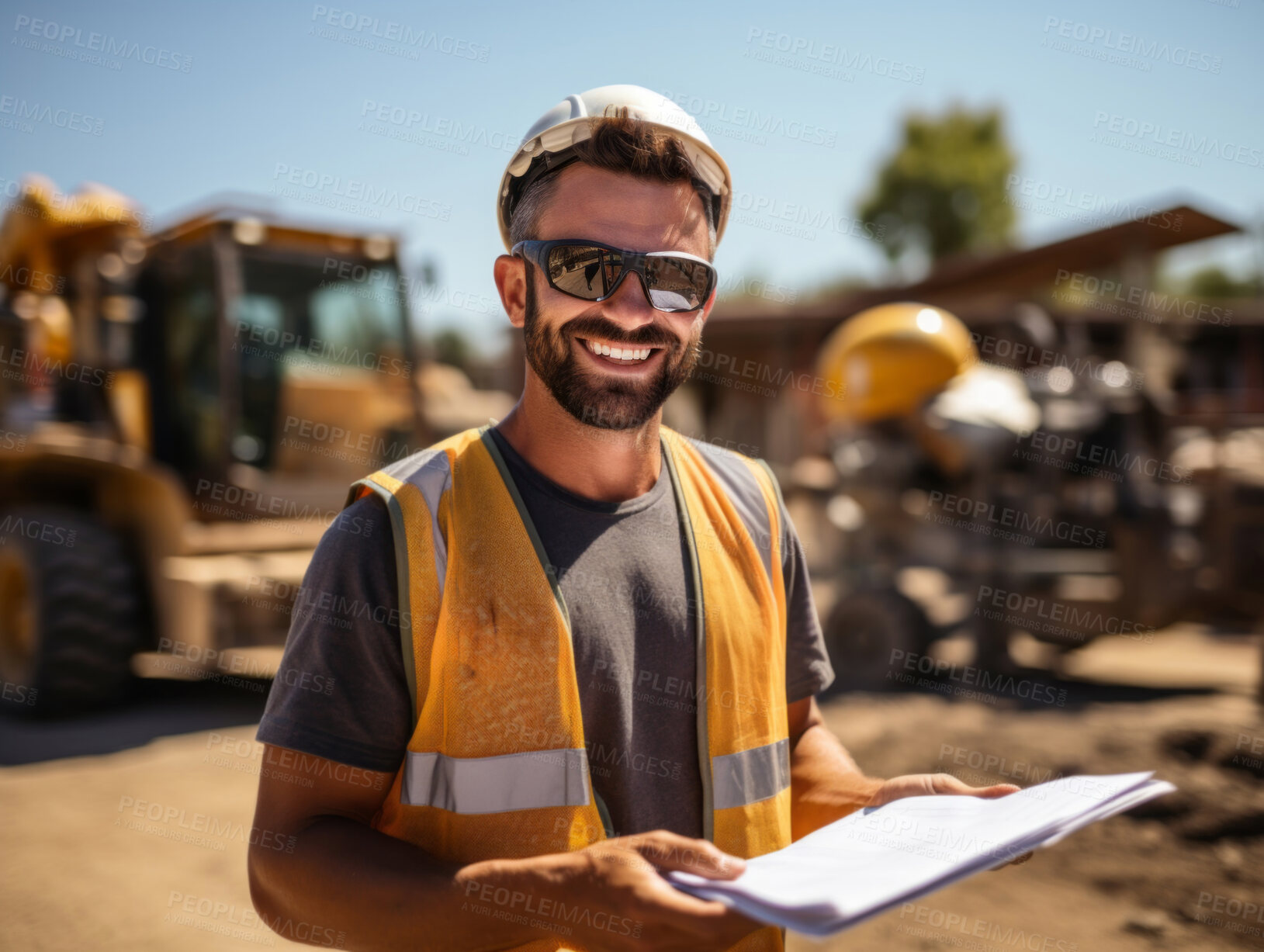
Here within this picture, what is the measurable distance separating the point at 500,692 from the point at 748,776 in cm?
50

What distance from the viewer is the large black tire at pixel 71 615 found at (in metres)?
6.25

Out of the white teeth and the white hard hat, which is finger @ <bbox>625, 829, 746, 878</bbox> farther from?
the white hard hat

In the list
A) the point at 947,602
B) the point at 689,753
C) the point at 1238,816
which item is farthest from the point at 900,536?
the point at 689,753

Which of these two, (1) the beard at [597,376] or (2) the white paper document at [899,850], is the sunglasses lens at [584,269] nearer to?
(1) the beard at [597,376]

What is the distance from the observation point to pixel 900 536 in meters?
8.34

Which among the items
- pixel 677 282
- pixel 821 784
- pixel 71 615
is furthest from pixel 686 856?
pixel 71 615

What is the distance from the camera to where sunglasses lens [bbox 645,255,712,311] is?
169cm

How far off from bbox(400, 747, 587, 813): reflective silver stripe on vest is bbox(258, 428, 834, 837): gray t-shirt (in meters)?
0.06

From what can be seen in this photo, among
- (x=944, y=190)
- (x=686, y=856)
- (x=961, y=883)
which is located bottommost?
(x=961, y=883)

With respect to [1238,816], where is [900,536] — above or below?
above

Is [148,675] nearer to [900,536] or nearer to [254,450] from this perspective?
[254,450]

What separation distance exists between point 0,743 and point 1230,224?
44.3 ft

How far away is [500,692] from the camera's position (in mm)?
1510

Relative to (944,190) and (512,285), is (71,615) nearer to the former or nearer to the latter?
(512,285)
